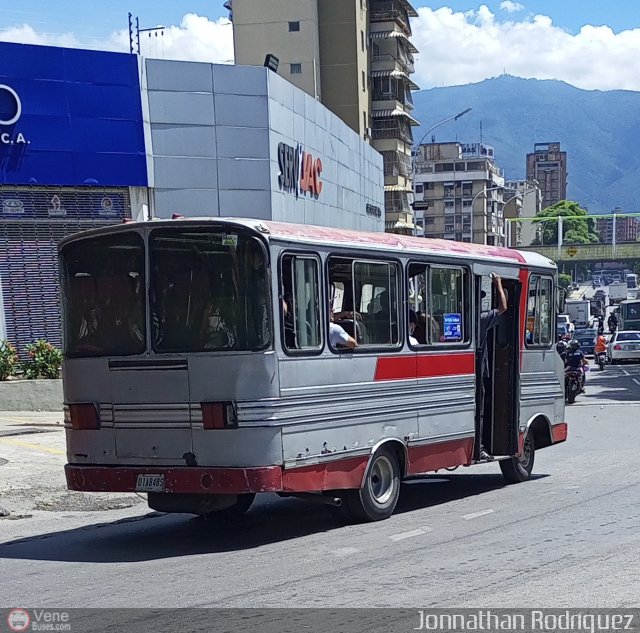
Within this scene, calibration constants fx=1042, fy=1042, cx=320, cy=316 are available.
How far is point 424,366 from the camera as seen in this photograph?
10891 mm

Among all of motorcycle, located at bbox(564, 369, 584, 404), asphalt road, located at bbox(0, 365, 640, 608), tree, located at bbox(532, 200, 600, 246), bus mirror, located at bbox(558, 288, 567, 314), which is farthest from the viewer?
tree, located at bbox(532, 200, 600, 246)

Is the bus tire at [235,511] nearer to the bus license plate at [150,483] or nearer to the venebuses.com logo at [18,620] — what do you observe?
the bus license plate at [150,483]

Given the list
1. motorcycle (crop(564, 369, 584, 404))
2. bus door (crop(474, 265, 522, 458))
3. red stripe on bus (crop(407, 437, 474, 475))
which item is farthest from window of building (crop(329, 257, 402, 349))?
motorcycle (crop(564, 369, 584, 404))

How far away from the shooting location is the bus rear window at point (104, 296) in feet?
30.1

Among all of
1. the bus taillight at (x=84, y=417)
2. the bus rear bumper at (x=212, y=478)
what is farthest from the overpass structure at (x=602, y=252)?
the bus taillight at (x=84, y=417)

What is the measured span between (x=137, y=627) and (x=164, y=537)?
3447 millimetres

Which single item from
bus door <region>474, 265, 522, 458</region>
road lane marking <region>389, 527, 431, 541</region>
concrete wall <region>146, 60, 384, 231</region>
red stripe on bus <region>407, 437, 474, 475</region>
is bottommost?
road lane marking <region>389, 527, 431, 541</region>

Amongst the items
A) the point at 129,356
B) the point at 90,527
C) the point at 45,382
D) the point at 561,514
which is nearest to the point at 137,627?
the point at 129,356

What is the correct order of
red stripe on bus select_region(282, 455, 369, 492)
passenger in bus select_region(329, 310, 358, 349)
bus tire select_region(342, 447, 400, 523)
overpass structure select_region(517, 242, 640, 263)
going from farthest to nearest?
overpass structure select_region(517, 242, 640, 263), bus tire select_region(342, 447, 400, 523), passenger in bus select_region(329, 310, 358, 349), red stripe on bus select_region(282, 455, 369, 492)

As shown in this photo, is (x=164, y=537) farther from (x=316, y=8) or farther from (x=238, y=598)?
(x=316, y=8)

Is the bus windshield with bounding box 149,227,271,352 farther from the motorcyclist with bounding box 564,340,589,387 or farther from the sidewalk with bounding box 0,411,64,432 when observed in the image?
the motorcyclist with bounding box 564,340,589,387

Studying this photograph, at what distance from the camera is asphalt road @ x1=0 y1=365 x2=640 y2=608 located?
7.18 m

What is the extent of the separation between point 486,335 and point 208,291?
4.32 m

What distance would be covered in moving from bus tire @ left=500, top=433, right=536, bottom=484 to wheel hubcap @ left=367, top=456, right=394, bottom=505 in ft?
9.05
